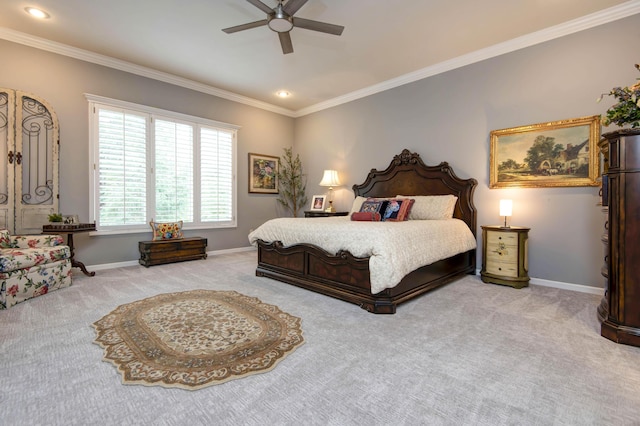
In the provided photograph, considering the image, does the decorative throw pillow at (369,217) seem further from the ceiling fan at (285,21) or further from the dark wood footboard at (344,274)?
the ceiling fan at (285,21)

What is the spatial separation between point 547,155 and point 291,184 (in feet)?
15.0

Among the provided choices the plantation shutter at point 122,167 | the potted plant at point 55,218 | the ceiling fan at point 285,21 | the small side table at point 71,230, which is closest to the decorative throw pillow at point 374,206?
the ceiling fan at point 285,21

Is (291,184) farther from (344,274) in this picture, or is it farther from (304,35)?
(344,274)

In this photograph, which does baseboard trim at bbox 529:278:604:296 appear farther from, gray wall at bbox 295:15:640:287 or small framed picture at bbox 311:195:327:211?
small framed picture at bbox 311:195:327:211

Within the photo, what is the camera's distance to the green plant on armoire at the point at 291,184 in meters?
6.55

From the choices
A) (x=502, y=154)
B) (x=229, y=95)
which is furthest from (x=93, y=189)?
(x=502, y=154)

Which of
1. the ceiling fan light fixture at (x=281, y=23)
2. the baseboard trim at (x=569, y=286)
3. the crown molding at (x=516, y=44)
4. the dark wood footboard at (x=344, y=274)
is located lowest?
the baseboard trim at (x=569, y=286)

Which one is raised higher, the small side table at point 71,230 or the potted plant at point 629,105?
the potted plant at point 629,105

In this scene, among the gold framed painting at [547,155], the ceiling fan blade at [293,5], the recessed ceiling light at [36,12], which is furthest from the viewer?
the gold framed painting at [547,155]

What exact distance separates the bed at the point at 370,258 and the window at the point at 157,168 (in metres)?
1.96

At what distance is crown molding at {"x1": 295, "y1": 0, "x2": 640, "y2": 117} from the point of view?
10.1ft

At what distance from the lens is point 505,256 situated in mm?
3535

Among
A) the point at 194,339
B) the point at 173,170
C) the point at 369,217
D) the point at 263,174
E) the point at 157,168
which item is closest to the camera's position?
the point at 194,339

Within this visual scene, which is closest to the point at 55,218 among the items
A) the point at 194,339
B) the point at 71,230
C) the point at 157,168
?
the point at 71,230
